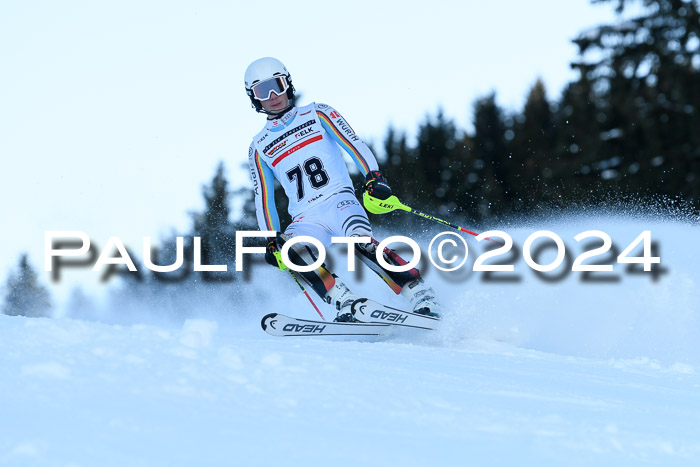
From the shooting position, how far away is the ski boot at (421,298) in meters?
5.99

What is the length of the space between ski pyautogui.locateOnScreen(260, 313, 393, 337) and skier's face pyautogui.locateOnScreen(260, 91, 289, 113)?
61.0 inches

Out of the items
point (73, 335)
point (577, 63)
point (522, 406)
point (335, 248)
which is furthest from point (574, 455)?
point (577, 63)

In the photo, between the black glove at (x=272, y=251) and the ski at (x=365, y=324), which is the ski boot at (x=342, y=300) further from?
the black glove at (x=272, y=251)

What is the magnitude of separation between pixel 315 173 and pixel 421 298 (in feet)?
4.02

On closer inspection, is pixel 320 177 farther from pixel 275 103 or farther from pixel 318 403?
pixel 318 403

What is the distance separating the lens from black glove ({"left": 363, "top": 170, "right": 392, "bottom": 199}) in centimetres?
594

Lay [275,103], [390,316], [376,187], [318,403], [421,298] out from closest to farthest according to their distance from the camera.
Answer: [318,403]
[390,316]
[376,187]
[421,298]
[275,103]

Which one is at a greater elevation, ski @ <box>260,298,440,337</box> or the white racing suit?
the white racing suit

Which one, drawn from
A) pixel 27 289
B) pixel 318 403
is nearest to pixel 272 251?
pixel 318 403

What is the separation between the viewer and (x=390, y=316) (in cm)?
583

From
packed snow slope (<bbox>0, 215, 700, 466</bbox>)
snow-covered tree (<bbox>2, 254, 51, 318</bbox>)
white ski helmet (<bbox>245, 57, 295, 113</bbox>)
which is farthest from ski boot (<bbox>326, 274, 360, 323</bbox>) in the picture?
snow-covered tree (<bbox>2, 254, 51, 318</bbox>)

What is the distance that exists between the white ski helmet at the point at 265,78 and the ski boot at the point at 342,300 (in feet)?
4.87

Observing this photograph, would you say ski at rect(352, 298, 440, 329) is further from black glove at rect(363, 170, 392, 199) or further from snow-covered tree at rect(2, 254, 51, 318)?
snow-covered tree at rect(2, 254, 51, 318)

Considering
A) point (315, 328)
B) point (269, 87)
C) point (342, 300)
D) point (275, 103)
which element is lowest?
point (315, 328)
